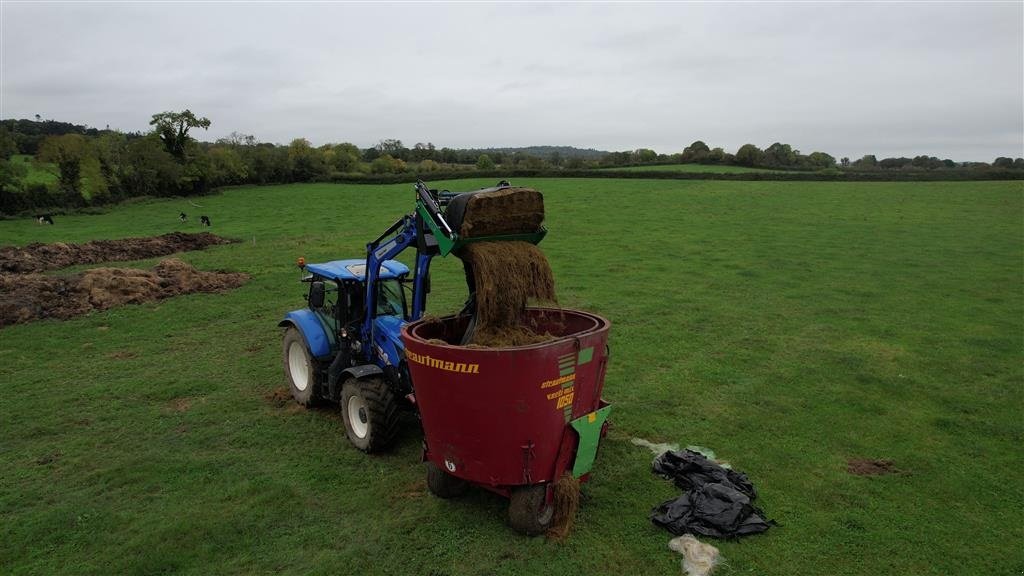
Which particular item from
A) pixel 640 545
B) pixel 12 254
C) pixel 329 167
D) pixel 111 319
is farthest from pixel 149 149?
pixel 640 545

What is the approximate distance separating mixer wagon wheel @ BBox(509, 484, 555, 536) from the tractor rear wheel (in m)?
4.39

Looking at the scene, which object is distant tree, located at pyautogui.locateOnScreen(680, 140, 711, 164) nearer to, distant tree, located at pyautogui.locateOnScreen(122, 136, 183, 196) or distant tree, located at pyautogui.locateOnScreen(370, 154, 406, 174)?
distant tree, located at pyautogui.locateOnScreen(370, 154, 406, 174)

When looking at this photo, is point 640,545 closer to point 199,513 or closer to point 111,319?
point 199,513

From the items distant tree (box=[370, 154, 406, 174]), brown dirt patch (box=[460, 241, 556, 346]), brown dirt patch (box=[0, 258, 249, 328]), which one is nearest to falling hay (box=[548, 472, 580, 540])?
brown dirt patch (box=[460, 241, 556, 346])

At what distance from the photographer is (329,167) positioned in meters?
63.4

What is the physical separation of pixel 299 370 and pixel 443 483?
4.32 metres

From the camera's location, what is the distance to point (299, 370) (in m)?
9.89

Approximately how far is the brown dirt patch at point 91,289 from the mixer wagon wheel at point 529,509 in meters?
14.6

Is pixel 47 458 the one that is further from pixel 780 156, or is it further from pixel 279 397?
pixel 780 156

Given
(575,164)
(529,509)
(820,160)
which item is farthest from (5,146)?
(820,160)

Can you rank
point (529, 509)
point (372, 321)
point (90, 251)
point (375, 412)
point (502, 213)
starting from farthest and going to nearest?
1. point (90, 251)
2. point (372, 321)
3. point (375, 412)
4. point (502, 213)
5. point (529, 509)

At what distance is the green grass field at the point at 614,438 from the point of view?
231 inches

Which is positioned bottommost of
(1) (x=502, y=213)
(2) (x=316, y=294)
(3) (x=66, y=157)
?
(2) (x=316, y=294)

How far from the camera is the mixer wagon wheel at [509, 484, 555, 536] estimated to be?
584 centimetres
